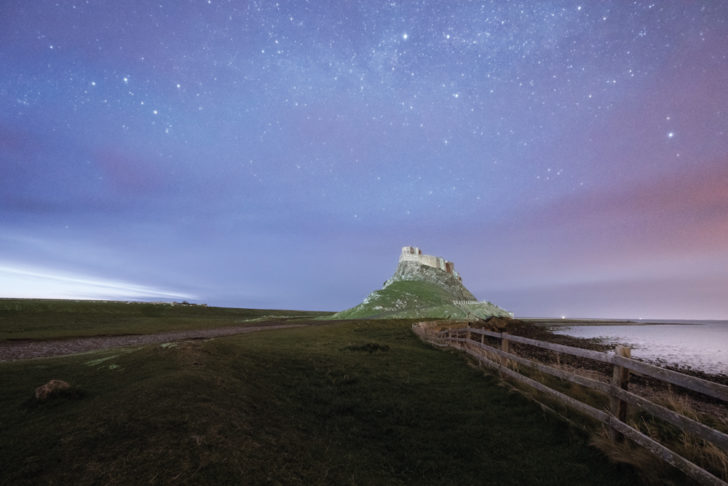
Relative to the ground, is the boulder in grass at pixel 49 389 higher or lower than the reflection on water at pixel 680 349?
higher

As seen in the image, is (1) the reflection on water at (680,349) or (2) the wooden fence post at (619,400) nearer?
(2) the wooden fence post at (619,400)

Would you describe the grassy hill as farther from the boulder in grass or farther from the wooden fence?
the boulder in grass

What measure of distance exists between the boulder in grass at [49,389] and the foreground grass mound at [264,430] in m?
0.17

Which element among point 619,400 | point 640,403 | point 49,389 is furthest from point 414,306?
point 640,403

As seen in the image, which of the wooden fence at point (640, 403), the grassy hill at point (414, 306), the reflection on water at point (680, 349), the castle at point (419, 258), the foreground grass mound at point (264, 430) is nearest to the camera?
the wooden fence at point (640, 403)

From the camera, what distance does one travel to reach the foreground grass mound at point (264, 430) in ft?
15.4

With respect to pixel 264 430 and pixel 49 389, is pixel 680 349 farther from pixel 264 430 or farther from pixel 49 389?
pixel 49 389

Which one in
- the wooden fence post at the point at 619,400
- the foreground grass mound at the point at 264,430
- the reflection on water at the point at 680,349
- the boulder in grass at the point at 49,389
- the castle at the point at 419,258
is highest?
the castle at the point at 419,258

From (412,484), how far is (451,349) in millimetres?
14056

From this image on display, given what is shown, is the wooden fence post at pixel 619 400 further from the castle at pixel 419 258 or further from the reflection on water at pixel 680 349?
the castle at pixel 419 258

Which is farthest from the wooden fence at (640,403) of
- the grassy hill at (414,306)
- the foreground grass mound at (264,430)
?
the grassy hill at (414,306)

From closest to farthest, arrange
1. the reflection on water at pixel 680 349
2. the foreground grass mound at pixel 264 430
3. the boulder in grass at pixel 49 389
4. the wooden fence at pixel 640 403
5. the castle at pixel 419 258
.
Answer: the wooden fence at pixel 640 403, the foreground grass mound at pixel 264 430, the boulder in grass at pixel 49 389, the reflection on water at pixel 680 349, the castle at pixel 419 258

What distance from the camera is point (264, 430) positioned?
20.8ft

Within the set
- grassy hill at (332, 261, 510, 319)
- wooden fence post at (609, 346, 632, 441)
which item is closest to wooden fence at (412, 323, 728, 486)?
wooden fence post at (609, 346, 632, 441)
